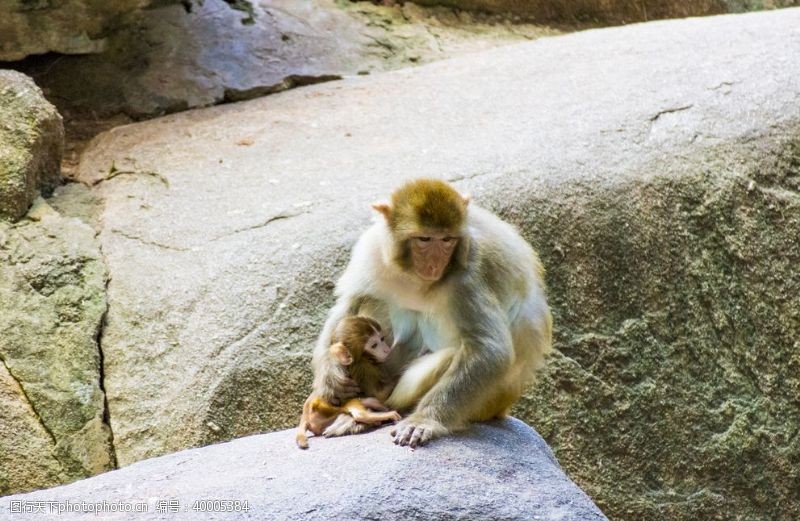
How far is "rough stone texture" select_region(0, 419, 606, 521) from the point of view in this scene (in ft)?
14.4

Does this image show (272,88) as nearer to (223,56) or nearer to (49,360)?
(223,56)

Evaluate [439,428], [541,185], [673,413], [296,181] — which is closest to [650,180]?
[541,185]

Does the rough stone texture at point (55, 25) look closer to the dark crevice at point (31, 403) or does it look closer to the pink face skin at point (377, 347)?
the dark crevice at point (31, 403)

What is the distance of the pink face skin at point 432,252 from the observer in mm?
5016

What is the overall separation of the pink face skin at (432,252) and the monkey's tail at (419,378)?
1.21ft

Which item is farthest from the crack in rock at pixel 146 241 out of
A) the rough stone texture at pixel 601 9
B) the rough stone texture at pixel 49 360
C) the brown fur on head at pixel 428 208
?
the rough stone texture at pixel 601 9

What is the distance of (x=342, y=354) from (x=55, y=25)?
502 centimetres

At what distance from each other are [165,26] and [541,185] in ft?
14.0

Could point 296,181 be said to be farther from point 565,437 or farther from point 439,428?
point 439,428

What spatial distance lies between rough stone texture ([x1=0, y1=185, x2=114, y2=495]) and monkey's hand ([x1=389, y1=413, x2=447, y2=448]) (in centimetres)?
231

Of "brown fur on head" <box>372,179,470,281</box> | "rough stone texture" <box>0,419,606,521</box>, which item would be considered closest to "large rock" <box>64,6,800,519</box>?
"rough stone texture" <box>0,419,606,521</box>

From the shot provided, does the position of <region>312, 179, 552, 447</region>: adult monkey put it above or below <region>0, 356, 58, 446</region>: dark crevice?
above

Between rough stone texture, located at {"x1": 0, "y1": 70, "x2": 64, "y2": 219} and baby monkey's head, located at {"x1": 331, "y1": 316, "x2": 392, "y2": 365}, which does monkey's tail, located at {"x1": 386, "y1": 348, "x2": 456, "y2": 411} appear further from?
rough stone texture, located at {"x1": 0, "y1": 70, "x2": 64, "y2": 219}

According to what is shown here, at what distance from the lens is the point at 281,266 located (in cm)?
675
